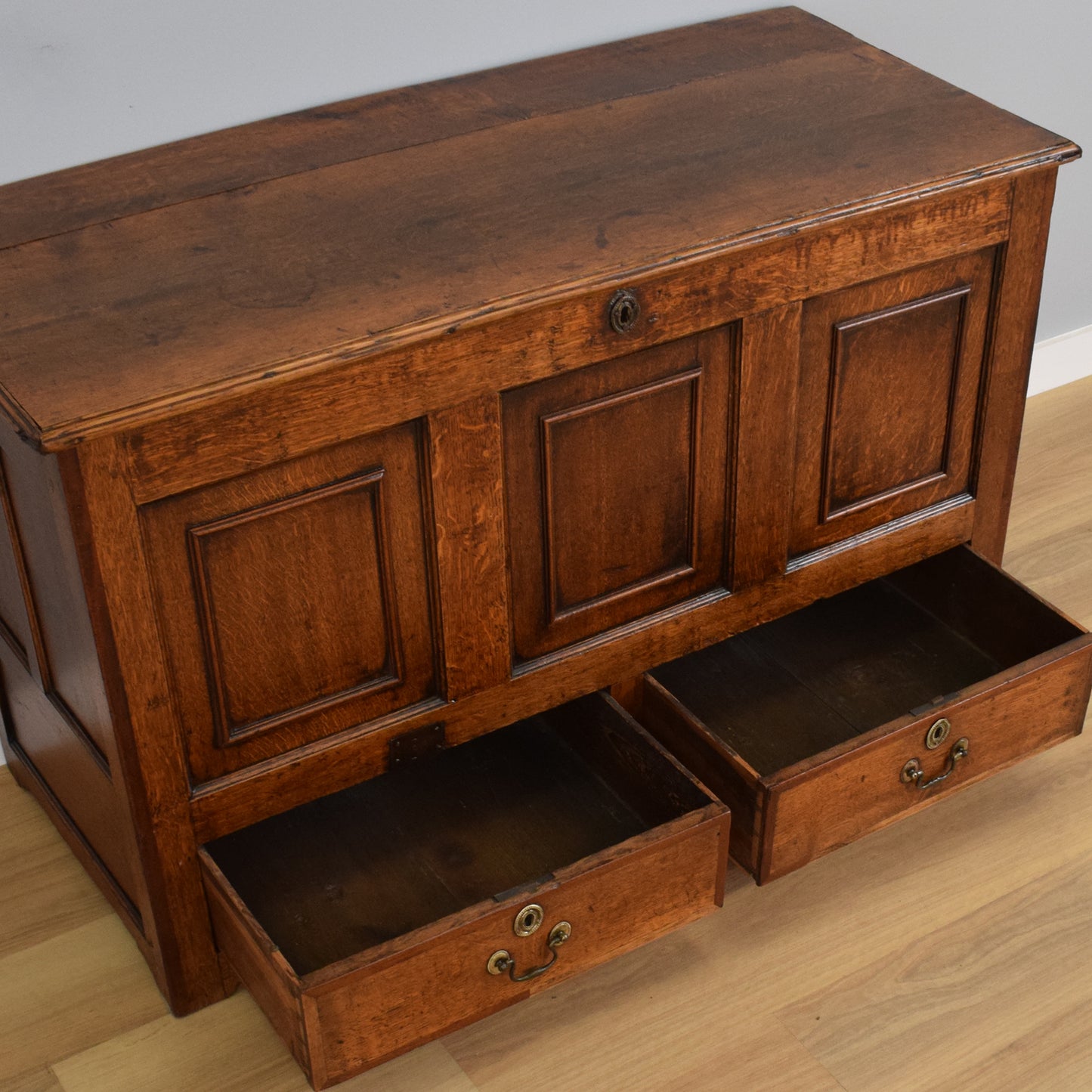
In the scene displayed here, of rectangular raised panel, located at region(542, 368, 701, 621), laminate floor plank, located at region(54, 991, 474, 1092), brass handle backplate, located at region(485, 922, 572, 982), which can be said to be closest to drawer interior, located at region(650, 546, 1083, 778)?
rectangular raised panel, located at region(542, 368, 701, 621)

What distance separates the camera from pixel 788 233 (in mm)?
1614

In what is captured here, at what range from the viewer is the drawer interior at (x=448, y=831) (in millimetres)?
1687

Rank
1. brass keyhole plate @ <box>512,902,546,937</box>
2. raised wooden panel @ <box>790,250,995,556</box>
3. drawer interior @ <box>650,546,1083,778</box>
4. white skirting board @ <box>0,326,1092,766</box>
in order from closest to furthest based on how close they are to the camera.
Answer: brass keyhole plate @ <box>512,902,546,937</box>
raised wooden panel @ <box>790,250,995,556</box>
drawer interior @ <box>650,546,1083,778</box>
white skirting board @ <box>0,326,1092,766</box>

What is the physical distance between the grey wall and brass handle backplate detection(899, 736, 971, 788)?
0.97 metres

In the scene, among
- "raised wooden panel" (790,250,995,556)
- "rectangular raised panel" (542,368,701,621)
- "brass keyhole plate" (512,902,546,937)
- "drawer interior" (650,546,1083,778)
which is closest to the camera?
"brass keyhole plate" (512,902,546,937)

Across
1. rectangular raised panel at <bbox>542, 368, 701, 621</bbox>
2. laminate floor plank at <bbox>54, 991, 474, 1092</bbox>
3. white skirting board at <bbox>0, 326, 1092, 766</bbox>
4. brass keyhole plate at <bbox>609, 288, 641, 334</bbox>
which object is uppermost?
brass keyhole plate at <bbox>609, 288, 641, 334</bbox>

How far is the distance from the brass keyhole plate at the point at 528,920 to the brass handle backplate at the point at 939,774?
47 cm

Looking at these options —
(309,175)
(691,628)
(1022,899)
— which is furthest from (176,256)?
(1022,899)

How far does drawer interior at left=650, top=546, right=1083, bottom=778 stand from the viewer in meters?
1.93

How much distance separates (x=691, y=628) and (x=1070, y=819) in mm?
535

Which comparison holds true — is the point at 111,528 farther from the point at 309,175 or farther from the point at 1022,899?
the point at 1022,899

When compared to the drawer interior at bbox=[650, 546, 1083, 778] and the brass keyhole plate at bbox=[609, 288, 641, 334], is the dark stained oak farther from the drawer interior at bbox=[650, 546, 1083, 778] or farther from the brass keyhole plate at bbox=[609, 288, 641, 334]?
the drawer interior at bbox=[650, 546, 1083, 778]

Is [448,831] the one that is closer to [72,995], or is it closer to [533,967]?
[533,967]

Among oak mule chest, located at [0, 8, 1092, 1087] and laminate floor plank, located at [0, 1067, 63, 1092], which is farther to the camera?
laminate floor plank, located at [0, 1067, 63, 1092]
